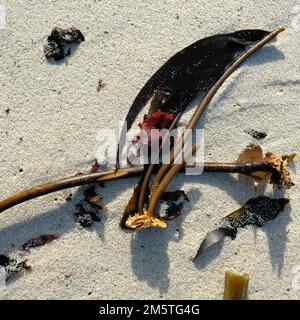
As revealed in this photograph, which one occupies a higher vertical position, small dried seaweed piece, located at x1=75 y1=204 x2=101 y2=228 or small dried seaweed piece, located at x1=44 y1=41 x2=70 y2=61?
small dried seaweed piece, located at x1=44 y1=41 x2=70 y2=61

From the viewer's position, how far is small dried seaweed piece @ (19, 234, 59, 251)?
284 centimetres

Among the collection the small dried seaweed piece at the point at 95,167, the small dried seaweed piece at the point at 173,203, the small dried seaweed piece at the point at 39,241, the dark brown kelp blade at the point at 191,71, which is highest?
the dark brown kelp blade at the point at 191,71

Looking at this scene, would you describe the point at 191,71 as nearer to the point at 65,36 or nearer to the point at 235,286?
the point at 65,36

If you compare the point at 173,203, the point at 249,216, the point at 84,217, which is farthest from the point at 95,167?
the point at 249,216

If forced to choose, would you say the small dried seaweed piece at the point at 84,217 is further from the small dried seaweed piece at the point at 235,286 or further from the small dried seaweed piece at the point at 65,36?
the small dried seaweed piece at the point at 65,36

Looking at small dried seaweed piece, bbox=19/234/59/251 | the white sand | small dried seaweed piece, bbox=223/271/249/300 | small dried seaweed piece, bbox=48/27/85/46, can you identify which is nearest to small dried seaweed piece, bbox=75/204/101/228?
the white sand

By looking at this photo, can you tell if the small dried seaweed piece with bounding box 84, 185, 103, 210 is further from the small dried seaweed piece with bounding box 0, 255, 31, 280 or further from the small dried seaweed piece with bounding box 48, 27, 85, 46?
the small dried seaweed piece with bounding box 48, 27, 85, 46

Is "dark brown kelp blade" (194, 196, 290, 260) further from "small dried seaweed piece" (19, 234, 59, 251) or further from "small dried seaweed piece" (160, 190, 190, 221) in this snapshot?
"small dried seaweed piece" (19, 234, 59, 251)

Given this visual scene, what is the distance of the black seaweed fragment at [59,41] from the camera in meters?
2.84

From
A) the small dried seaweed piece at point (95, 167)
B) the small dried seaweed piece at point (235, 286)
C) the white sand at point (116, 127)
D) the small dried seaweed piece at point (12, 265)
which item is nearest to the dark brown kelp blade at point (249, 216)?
the white sand at point (116, 127)

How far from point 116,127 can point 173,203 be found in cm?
50

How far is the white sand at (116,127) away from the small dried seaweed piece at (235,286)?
4 centimetres

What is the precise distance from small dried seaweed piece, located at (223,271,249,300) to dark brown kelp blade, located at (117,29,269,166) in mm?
897

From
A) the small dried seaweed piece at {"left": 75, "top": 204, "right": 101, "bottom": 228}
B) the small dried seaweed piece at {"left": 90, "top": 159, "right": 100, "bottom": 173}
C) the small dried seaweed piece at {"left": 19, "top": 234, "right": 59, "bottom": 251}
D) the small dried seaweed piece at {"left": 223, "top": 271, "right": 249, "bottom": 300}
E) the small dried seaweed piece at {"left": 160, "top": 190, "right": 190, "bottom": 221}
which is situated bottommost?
the small dried seaweed piece at {"left": 223, "top": 271, "right": 249, "bottom": 300}
